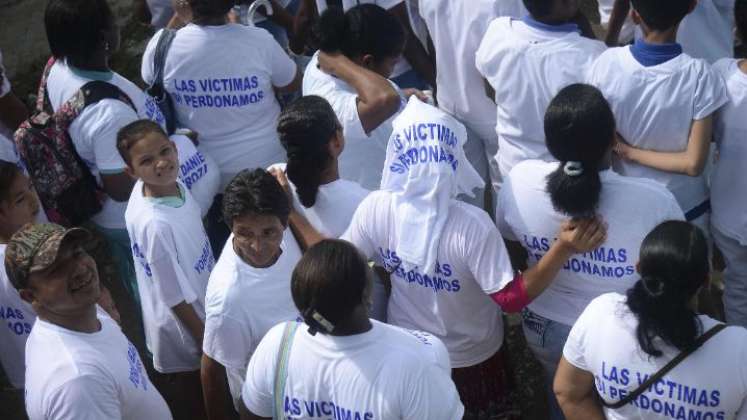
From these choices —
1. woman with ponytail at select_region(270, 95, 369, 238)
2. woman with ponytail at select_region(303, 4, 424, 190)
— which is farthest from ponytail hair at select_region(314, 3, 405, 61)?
woman with ponytail at select_region(270, 95, 369, 238)

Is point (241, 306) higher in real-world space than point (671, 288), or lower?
lower

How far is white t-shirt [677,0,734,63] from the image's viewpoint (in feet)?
13.5

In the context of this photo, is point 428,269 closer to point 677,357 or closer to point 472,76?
point 677,357

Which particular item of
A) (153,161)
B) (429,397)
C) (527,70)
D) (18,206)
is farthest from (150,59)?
(429,397)

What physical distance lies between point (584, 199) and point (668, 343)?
0.61m

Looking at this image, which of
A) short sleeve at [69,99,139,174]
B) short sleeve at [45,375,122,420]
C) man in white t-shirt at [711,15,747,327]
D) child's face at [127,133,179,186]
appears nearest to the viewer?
short sleeve at [45,375,122,420]

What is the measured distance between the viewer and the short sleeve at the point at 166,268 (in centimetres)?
336

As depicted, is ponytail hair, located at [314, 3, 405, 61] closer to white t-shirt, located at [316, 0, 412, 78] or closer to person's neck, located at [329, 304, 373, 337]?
white t-shirt, located at [316, 0, 412, 78]

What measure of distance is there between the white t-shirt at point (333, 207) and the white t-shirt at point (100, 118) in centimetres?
95

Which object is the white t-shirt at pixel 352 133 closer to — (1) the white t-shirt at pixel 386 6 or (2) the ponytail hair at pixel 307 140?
(2) the ponytail hair at pixel 307 140

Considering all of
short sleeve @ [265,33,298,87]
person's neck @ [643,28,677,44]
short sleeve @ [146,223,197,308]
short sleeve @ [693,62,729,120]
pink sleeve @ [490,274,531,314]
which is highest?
person's neck @ [643,28,677,44]

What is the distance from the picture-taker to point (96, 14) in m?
3.92

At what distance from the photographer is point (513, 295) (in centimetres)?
296

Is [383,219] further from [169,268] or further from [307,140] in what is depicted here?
[169,268]
